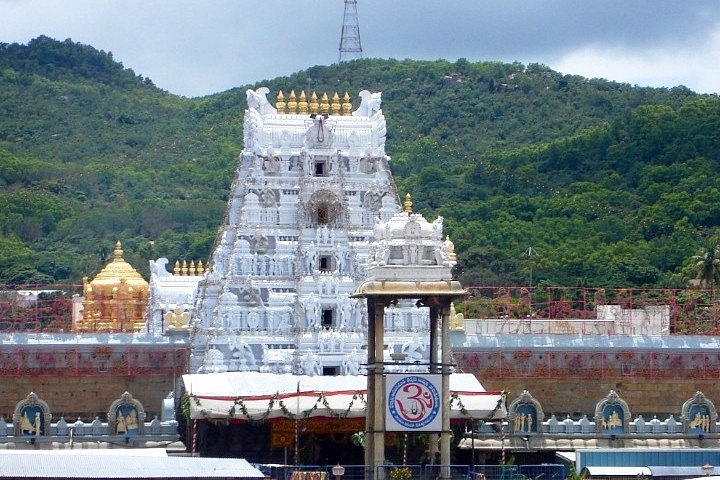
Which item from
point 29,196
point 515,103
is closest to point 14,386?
point 29,196

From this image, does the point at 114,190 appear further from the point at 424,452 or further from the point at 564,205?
the point at 424,452

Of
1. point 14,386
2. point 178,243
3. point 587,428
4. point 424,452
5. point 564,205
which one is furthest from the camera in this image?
point 178,243

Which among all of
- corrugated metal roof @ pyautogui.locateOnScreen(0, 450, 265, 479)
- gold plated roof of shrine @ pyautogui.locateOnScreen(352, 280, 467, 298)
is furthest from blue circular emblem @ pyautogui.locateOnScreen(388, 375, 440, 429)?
corrugated metal roof @ pyautogui.locateOnScreen(0, 450, 265, 479)

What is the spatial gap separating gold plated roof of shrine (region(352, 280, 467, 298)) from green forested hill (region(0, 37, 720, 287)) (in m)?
60.0

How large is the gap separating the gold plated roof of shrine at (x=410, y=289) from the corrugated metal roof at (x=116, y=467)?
4.45 meters

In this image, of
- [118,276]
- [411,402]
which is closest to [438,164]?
[118,276]

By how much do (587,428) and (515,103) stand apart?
101926 millimetres

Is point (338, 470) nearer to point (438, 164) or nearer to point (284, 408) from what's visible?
point (284, 408)

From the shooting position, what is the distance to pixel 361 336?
68562 millimetres

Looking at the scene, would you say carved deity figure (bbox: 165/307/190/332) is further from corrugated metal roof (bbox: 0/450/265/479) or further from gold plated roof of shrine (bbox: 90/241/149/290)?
corrugated metal roof (bbox: 0/450/265/479)

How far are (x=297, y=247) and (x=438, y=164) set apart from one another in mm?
77600

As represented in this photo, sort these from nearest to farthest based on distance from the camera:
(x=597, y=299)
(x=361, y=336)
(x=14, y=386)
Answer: (x=361, y=336) < (x=14, y=386) < (x=597, y=299)

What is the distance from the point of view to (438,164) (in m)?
148

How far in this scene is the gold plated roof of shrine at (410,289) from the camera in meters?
47.8
